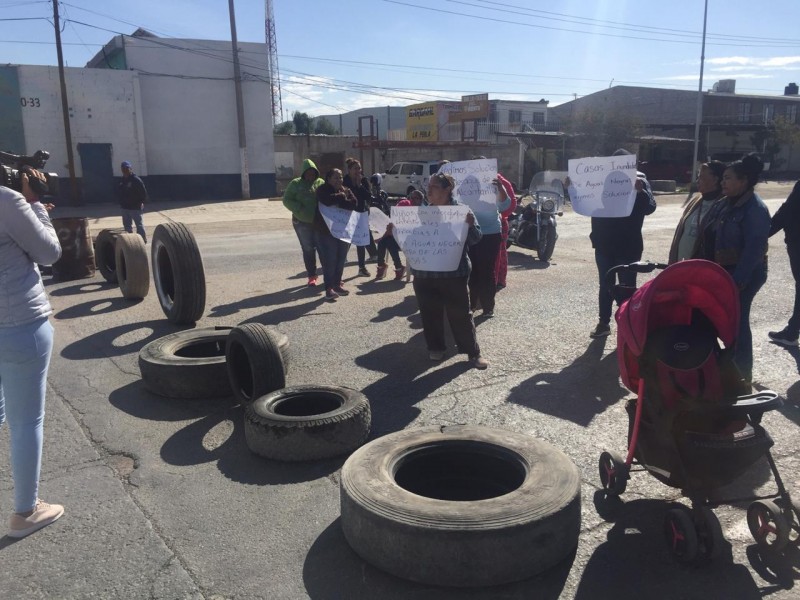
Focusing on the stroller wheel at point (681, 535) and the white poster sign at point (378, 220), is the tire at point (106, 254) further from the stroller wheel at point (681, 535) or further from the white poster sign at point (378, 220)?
the stroller wheel at point (681, 535)

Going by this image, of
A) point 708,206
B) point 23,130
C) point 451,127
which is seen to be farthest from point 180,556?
point 451,127

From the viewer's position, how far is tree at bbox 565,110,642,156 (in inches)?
1708

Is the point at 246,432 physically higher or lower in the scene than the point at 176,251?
lower

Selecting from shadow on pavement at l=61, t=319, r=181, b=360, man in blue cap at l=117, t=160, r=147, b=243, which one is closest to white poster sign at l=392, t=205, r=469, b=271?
shadow on pavement at l=61, t=319, r=181, b=360

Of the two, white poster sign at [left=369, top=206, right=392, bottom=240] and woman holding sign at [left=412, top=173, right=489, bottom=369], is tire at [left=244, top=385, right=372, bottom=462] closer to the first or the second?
woman holding sign at [left=412, top=173, right=489, bottom=369]

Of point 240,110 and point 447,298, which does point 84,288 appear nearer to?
point 447,298

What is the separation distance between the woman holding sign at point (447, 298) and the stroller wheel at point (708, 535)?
10.3 feet

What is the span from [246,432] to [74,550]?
1.30m

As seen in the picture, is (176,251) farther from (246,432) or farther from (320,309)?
(246,432)

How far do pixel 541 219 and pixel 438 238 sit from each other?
7.08 metres

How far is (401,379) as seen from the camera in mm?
5945

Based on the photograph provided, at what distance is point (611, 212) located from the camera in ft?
21.6

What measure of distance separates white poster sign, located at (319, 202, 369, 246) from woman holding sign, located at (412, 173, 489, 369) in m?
2.84

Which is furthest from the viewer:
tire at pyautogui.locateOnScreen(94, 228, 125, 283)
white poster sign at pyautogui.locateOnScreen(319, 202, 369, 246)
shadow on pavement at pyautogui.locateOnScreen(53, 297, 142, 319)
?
tire at pyautogui.locateOnScreen(94, 228, 125, 283)
